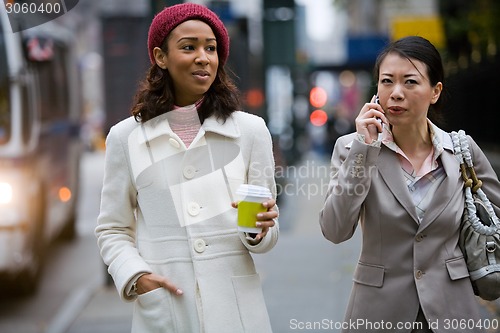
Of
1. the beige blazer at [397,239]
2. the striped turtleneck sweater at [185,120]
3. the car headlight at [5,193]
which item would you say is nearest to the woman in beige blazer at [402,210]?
the beige blazer at [397,239]

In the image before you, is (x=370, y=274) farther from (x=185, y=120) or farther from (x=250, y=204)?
(x=185, y=120)

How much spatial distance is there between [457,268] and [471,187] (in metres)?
0.29

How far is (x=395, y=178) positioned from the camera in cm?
294

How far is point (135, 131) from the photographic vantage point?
9.85 feet

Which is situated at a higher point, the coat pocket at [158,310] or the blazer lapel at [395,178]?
the blazer lapel at [395,178]

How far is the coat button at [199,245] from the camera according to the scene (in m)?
2.88

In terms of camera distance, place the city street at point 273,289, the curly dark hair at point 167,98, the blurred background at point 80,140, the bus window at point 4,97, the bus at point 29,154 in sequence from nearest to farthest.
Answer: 1. the curly dark hair at point 167,98
2. the city street at point 273,289
3. the blurred background at point 80,140
4. the bus at point 29,154
5. the bus window at point 4,97

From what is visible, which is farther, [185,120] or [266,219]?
[185,120]

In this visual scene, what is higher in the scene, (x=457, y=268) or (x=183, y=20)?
(x=183, y=20)

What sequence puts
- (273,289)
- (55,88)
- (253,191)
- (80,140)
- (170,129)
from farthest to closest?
1. (80,140)
2. (55,88)
3. (273,289)
4. (170,129)
5. (253,191)

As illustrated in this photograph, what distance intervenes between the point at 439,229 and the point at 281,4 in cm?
1268

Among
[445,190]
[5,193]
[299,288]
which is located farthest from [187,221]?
[299,288]

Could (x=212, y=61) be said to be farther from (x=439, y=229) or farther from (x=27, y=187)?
(x=27, y=187)

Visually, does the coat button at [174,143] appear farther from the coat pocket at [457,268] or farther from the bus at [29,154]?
the bus at [29,154]
